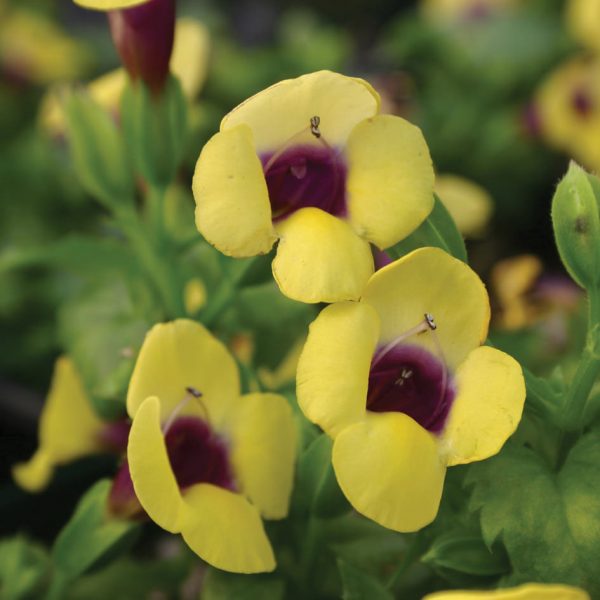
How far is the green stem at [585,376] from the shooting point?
20.3 inches

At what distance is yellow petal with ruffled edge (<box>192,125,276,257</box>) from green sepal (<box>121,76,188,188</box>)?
0.65ft

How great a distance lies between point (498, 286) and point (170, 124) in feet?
1.26

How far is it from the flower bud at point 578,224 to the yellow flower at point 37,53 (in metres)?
1.19

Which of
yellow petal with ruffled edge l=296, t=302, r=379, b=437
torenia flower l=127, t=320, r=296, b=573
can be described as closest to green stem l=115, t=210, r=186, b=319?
torenia flower l=127, t=320, r=296, b=573

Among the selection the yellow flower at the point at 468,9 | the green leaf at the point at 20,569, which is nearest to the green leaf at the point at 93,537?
the green leaf at the point at 20,569

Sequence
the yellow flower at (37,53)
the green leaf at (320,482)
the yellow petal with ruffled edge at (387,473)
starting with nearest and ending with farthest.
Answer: the yellow petal with ruffled edge at (387,473) < the green leaf at (320,482) < the yellow flower at (37,53)

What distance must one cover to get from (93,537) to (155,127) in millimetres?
278

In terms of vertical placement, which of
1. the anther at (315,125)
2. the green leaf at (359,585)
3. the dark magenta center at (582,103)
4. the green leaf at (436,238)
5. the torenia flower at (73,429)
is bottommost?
the dark magenta center at (582,103)

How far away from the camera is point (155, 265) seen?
Answer: 0.72 m

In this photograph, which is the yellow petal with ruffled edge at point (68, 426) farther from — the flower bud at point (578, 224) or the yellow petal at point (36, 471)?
the flower bud at point (578, 224)

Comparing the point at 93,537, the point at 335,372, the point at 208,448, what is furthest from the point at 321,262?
the point at 93,537

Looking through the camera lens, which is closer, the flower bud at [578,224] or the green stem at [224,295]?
the flower bud at [578,224]

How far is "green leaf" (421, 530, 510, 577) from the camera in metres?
0.56

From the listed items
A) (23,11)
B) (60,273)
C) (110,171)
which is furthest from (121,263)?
(23,11)
